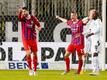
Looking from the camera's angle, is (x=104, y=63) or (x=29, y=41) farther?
(x=104, y=63)

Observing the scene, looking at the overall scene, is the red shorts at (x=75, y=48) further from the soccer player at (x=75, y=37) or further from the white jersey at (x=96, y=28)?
the white jersey at (x=96, y=28)

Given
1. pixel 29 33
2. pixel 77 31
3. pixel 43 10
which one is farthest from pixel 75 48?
pixel 43 10

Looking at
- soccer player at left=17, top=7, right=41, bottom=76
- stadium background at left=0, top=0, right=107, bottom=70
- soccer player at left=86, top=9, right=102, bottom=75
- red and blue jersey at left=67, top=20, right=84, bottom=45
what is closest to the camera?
soccer player at left=86, top=9, right=102, bottom=75

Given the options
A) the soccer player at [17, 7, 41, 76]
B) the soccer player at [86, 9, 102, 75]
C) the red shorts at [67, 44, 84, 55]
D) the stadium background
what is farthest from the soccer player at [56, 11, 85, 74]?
the stadium background

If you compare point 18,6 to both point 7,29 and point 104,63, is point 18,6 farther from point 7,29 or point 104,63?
point 104,63

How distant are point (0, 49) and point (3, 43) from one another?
200mm

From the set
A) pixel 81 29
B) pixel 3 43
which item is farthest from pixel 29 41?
pixel 3 43

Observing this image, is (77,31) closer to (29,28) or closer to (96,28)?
(96,28)

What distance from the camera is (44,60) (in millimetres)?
19594

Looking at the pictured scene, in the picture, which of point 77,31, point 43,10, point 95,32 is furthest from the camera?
point 43,10

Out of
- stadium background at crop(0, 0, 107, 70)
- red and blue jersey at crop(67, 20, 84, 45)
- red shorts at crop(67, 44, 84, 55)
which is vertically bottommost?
red shorts at crop(67, 44, 84, 55)

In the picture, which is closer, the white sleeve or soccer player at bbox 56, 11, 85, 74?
the white sleeve

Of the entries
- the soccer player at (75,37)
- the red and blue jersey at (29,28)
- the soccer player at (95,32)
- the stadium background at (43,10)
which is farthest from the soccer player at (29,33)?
the stadium background at (43,10)

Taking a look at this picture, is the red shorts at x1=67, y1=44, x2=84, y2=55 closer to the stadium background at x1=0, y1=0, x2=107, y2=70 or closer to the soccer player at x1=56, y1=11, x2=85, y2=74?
the soccer player at x1=56, y1=11, x2=85, y2=74
